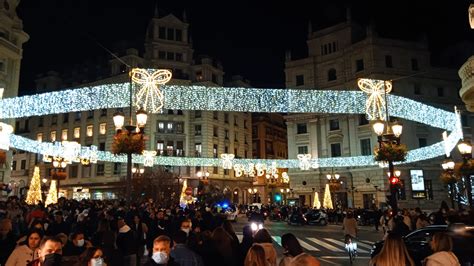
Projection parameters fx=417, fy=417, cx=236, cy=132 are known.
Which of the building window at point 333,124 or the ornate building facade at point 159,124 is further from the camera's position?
the ornate building facade at point 159,124

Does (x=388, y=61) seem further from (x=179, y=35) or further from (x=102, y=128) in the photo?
(x=102, y=128)

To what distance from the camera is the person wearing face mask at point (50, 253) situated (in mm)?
6359

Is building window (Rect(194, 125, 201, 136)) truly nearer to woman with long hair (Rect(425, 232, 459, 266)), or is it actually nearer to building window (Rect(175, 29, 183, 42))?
building window (Rect(175, 29, 183, 42))

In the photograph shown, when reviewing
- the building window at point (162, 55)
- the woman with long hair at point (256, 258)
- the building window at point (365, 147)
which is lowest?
the woman with long hair at point (256, 258)

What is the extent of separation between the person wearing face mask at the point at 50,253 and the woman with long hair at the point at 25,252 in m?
0.61

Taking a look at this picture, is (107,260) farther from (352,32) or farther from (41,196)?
(352,32)

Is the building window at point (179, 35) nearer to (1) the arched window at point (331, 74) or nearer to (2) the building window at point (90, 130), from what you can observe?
(2) the building window at point (90, 130)

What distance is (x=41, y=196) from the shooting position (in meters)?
37.6

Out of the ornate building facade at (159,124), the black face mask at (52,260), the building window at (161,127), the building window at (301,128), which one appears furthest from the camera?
the building window at (161,127)

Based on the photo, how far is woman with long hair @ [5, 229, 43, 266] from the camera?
24.2ft

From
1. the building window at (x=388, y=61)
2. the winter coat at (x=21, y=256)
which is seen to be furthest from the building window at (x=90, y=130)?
the winter coat at (x=21, y=256)

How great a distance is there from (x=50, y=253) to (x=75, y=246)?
2217 millimetres

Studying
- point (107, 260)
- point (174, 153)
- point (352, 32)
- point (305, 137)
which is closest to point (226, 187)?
point (174, 153)

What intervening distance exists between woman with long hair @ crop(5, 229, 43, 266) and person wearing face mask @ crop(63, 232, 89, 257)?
88 cm
